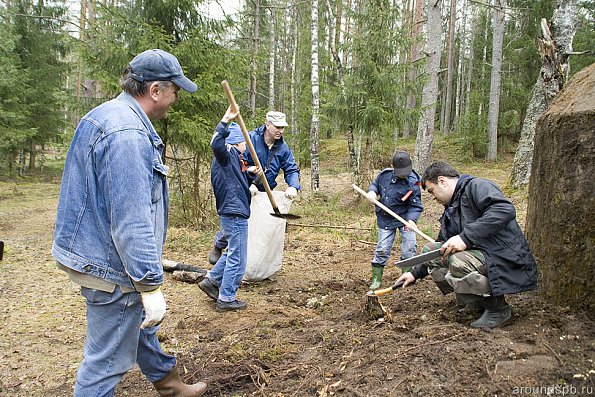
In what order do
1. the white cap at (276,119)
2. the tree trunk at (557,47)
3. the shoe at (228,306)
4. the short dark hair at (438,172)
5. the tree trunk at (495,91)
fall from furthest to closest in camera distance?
the tree trunk at (495,91) → the tree trunk at (557,47) → the white cap at (276,119) → the shoe at (228,306) → the short dark hair at (438,172)

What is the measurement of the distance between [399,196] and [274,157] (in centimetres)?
164

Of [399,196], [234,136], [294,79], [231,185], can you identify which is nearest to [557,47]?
[399,196]

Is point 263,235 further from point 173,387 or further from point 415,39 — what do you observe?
point 415,39

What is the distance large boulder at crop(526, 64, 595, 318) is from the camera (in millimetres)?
3156

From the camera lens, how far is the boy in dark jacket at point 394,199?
211 inches

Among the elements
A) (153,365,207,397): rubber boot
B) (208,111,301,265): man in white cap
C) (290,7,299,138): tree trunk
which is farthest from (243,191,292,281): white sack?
(290,7,299,138): tree trunk

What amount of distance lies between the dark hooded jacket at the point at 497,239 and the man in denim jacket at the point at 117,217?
2.31 metres

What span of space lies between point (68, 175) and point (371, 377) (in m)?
2.15

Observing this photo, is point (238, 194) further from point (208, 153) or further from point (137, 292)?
point (208, 153)

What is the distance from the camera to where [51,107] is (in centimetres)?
1730

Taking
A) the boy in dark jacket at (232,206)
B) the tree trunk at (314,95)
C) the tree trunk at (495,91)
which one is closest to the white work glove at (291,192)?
the boy in dark jacket at (232,206)

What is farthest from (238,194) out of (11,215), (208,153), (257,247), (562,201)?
(11,215)

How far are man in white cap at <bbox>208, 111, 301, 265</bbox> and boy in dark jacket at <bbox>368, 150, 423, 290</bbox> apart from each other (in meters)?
1.01

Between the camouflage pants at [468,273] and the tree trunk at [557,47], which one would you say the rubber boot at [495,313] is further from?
the tree trunk at [557,47]
